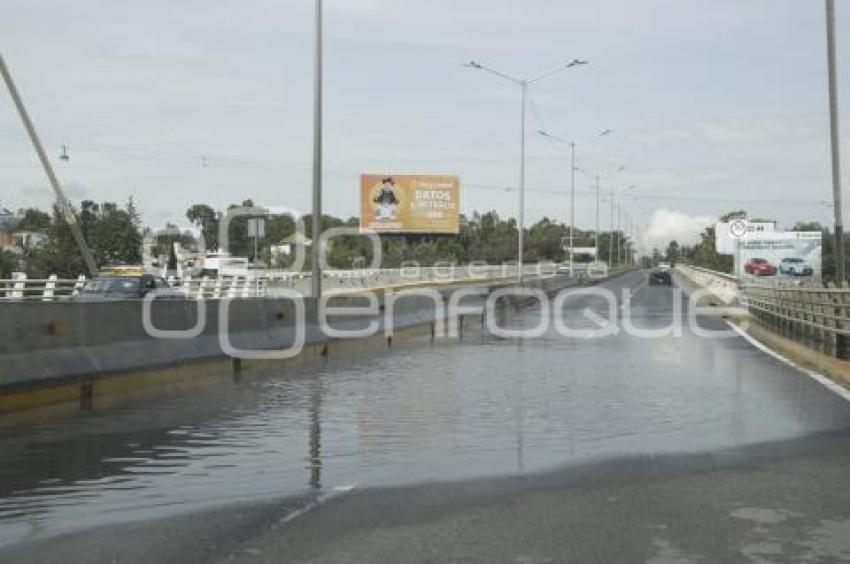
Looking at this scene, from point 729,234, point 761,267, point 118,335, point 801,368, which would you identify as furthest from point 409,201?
point 118,335

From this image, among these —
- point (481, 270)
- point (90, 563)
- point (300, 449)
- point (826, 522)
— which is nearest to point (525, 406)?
point (300, 449)

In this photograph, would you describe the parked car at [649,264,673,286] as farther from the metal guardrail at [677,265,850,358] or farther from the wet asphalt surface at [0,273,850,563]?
the wet asphalt surface at [0,273,850,563]

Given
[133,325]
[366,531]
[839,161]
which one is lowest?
[366,531]

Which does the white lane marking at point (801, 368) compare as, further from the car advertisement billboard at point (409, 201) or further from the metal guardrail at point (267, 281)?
the car advertisement billboard at point (409, 201)

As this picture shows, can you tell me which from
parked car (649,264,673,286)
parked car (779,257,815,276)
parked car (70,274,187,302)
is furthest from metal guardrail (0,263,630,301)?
parked car (779,257,815,276)

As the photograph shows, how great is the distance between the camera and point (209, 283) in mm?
40531

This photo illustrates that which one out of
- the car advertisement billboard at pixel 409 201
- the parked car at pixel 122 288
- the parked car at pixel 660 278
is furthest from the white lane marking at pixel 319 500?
the car advertisement billboard at pixel 409 201

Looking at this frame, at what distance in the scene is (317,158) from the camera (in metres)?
23.9

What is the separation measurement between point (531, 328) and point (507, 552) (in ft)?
89.6

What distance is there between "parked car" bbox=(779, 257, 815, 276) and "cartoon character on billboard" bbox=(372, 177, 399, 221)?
39.4 m

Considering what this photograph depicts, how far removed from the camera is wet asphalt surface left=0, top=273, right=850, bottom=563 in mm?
6617

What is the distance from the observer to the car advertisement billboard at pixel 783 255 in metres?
63.4

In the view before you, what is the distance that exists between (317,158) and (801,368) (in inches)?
421

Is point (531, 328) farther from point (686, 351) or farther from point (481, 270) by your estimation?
point (481, 270)
